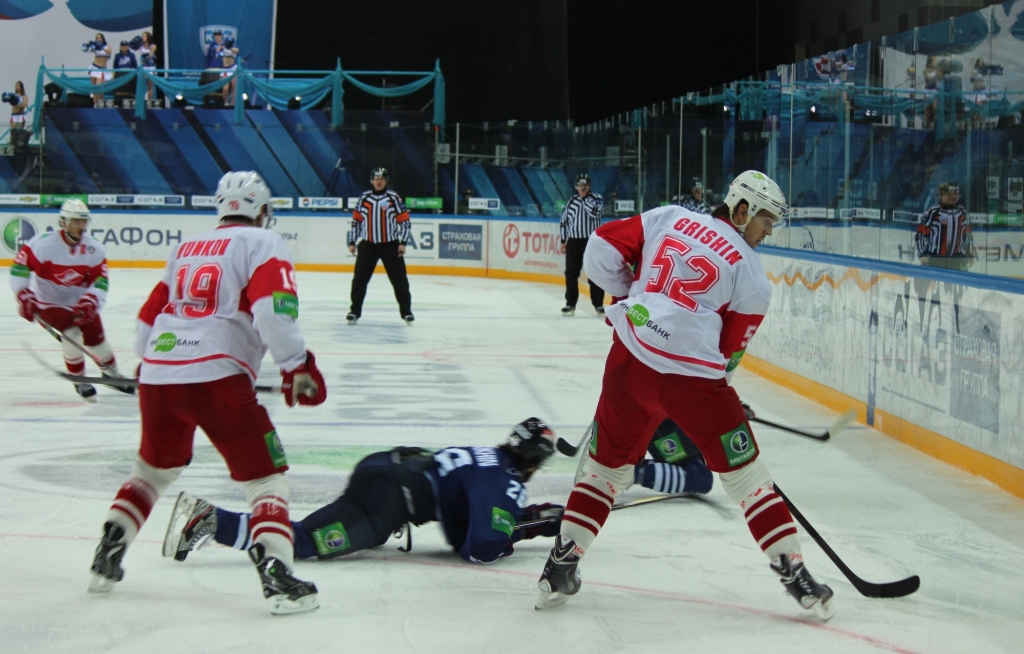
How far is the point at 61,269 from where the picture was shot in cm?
670

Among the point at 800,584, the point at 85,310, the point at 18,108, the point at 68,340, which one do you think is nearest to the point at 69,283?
the point at 85,310

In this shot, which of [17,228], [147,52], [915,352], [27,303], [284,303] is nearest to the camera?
[284,303]

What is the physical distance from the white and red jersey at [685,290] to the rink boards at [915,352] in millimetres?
2012

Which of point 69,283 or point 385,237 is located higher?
point 385,237

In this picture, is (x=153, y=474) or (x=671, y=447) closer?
(x=153, y=474)

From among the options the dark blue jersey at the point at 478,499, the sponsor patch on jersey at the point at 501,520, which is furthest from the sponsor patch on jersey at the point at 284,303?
the sponsor patch on jersey at the point at 501,520

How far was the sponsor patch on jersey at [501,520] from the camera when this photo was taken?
10.9ft

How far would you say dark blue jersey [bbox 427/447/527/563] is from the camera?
131 inches

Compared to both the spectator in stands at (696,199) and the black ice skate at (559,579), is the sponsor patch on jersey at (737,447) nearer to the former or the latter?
the black ice skate at (559,579)

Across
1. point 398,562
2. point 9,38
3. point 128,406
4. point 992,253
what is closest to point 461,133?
point 9,38

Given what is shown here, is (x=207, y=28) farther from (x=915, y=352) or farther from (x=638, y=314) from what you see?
(x=638, y=314)

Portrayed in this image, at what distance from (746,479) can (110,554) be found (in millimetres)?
1728

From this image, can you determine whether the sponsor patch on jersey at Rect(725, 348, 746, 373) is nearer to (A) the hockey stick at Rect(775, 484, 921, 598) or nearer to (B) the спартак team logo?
(A) the hockey stick at Rect(775, 484, 921, 598)

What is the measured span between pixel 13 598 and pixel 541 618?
1445mm
